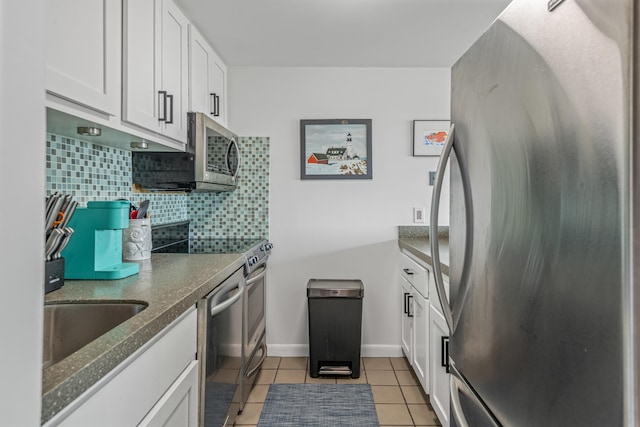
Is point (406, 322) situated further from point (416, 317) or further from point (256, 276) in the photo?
point (256, 276)

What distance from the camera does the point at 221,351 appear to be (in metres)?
1.64

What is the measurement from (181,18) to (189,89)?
13.8 inches

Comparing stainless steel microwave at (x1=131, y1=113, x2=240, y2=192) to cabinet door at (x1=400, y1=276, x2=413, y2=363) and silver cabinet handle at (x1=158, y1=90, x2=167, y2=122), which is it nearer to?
silver cabinet handle at (x1=158, y1=90, x2=167, y2=122)

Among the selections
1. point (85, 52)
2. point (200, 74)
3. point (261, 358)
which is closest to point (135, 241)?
point (85, 52)

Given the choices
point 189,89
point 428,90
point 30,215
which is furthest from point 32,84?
point 428,90

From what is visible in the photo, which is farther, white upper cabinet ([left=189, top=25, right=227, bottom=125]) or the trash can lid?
the trash can lid

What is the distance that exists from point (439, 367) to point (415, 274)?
62 cm

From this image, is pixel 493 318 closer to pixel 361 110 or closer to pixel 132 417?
pixel 132 417

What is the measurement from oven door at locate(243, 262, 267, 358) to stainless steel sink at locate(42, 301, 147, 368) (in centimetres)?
101

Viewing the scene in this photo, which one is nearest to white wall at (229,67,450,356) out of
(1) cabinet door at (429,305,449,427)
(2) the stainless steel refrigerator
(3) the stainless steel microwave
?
(3) the stainless steel microwave

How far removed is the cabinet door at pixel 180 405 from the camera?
1.01 m

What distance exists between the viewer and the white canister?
190 cm

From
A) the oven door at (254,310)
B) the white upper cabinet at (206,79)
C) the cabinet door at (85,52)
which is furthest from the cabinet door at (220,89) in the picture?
the cabinet door at (85,52)

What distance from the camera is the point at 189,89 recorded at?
6.98ft
